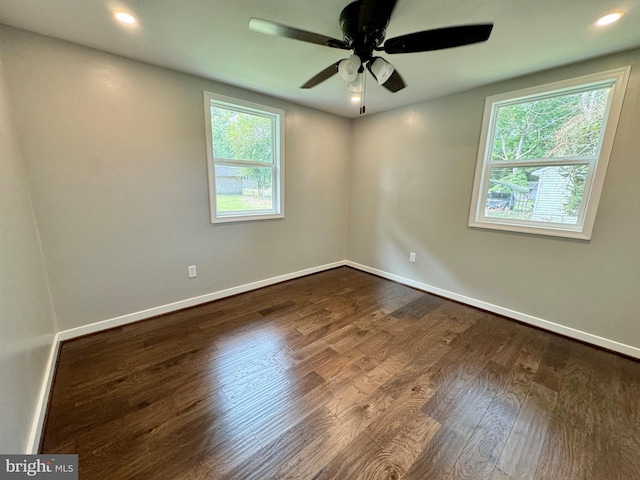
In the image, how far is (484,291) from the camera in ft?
9.38

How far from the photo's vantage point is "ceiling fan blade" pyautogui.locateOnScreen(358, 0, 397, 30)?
124 centimetres

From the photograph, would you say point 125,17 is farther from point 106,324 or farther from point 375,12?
point 106,324

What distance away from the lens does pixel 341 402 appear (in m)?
1.60

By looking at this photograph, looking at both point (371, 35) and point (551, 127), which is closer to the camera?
point (371, 35)

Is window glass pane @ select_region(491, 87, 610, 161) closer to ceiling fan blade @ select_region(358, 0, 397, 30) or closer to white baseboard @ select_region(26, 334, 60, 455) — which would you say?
ceiling fan blade @ select_region(358, 0, 397, 30)

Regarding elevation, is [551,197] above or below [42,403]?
above

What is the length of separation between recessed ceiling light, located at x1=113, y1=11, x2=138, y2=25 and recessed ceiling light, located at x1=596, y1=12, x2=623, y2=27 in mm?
2944

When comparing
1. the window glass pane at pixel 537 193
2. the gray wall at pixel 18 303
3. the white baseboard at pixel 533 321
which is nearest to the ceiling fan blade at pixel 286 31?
the gray wall at pixel 18 303

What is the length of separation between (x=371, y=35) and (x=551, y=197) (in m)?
2.26

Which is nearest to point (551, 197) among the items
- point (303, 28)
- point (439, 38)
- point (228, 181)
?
point (439, 38)

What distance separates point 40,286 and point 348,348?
235cm

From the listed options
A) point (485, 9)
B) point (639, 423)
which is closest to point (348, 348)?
point (639, 423)

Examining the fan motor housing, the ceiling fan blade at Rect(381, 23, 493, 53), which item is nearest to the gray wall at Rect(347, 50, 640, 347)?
the ceiling fan blade at Rect(381, 23, 493, 53)

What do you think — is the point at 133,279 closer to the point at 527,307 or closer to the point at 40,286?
→ the point at 40,286
